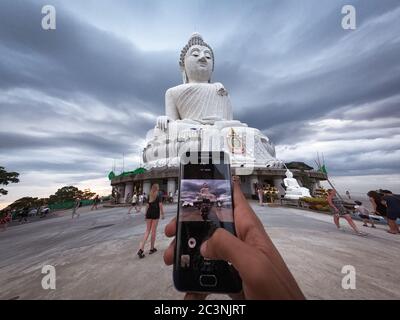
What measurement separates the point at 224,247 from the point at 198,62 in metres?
18.3

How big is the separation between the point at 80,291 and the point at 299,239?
3064 mm

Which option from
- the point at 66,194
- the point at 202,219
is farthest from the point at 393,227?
the point at 66,194

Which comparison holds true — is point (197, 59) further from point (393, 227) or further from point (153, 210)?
point (393, 227)

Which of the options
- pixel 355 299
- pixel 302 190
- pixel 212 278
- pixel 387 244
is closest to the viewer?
pixel 212 278

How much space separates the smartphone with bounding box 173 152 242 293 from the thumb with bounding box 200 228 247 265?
6 centimetres

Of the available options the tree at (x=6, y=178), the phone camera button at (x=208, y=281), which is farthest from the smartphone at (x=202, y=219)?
the tree at (x=6, y=178)

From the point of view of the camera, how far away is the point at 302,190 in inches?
381

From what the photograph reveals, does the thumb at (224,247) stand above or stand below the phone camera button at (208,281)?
above

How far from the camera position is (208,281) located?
0.94m

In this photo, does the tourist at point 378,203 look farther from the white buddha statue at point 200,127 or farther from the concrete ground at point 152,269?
the white buddha statue at point 200,127

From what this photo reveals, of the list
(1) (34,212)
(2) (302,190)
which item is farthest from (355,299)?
(1) (34,212)

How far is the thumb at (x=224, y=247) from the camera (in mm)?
801

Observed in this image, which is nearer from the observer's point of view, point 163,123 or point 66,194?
point 163,123
